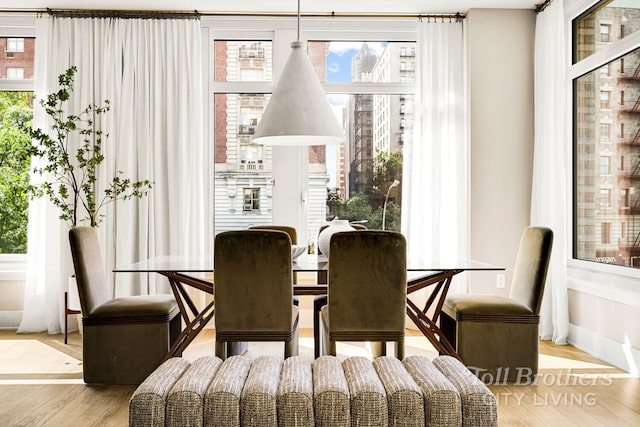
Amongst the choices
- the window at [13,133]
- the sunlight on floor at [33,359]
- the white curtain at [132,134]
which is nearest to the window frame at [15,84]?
the window at [13,133]

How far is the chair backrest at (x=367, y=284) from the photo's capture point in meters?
3.07

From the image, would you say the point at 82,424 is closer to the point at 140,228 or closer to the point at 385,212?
the point at 140,228

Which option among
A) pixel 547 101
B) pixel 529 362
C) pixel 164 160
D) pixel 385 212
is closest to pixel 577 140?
pixel 547 101

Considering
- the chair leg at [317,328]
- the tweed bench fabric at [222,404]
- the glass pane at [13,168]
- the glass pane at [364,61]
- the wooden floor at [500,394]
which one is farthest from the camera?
the glass pane at [364,61]

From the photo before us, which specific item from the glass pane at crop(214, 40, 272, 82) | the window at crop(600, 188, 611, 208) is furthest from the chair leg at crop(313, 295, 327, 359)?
the glass pane at crop(214, 40, 272, 82)

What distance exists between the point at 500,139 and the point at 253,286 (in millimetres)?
3054

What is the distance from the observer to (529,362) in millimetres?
3543

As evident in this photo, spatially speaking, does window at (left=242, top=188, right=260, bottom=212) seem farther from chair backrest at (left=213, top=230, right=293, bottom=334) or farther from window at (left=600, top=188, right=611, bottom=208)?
window at (left=600, top=188, right=611, bottom=208)

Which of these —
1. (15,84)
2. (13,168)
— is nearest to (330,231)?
(13,168)

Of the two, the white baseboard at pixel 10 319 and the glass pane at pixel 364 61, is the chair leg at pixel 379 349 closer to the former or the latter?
the glass pane at pixel 364 61

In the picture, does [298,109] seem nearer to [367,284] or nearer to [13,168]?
[367,284]

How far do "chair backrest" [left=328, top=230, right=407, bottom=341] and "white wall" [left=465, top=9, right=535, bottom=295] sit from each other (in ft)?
7.41

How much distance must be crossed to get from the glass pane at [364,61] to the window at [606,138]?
1471 millimetres

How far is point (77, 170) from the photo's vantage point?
5145 millimetres
